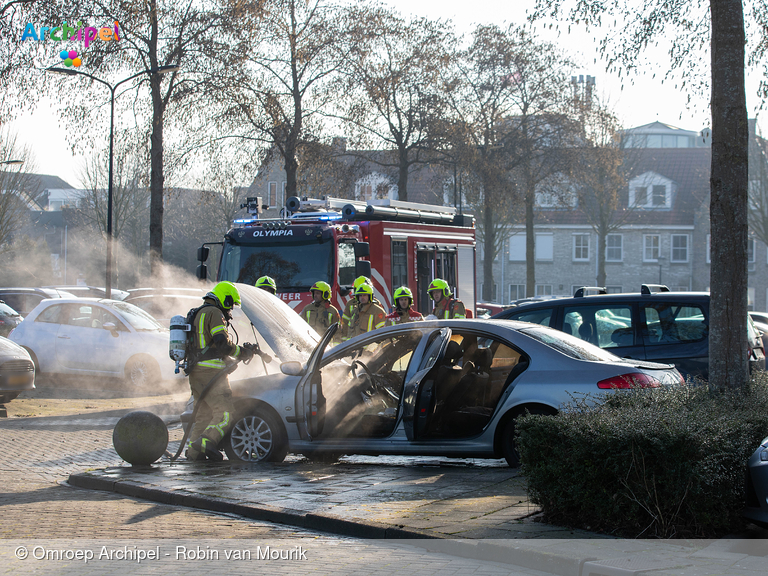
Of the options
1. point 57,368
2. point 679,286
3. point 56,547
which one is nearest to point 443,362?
point 56,547

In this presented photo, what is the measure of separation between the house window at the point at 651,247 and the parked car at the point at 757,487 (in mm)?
48557

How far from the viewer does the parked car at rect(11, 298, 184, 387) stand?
15.2 m

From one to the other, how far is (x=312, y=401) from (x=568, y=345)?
2.42m

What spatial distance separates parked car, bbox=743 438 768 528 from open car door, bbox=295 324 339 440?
3898 millimetres

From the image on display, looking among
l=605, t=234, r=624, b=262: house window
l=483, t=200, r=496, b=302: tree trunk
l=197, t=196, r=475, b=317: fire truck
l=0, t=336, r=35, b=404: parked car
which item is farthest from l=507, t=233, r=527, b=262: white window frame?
l=0, t=336, r=35, b=404: parked car

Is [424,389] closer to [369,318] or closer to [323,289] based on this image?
[369,318]

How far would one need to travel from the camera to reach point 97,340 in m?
15.5

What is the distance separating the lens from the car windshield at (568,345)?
24.8ft

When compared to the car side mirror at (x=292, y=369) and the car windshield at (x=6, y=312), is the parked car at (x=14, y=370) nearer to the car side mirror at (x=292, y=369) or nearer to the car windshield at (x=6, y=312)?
the car side mirror at (x=292, y=369)

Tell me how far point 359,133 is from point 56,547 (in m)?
23.8

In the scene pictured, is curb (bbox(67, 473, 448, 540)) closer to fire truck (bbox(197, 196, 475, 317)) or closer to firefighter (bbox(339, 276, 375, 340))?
firefighter (bbox(339, 276, 375, 340))

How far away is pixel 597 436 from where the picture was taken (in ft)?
17.7

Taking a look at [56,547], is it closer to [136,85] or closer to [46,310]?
[46,310]

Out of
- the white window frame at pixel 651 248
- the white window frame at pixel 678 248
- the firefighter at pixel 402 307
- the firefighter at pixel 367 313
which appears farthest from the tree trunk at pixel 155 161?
the white window frame at pixel 678 248
